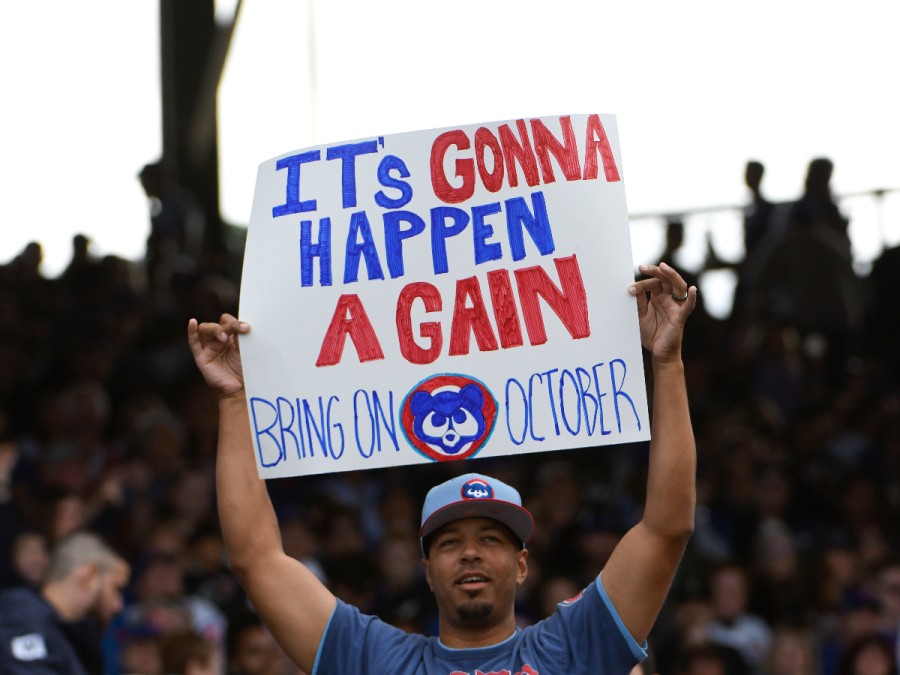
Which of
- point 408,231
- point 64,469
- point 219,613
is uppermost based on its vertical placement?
point 408,231

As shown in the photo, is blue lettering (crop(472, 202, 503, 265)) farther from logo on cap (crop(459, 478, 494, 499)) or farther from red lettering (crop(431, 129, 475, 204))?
logo on cap (crop(459, 478, 494, 499))

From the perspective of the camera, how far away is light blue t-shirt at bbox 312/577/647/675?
355 centimetres

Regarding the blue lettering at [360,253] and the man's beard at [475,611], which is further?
the blue lettering at [360,253]

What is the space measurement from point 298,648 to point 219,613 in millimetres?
4037

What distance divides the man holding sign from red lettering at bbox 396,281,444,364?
0.32 metres

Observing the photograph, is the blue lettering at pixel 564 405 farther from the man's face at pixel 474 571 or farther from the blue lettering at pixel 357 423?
the blue lettering at pixel 357 423

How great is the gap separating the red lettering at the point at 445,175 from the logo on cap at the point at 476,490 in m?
0.70

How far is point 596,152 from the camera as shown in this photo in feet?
13.1

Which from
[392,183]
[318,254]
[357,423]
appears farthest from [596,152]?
[357,423]

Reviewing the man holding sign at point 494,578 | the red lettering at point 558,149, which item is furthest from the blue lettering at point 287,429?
the red lettering at point 558,149

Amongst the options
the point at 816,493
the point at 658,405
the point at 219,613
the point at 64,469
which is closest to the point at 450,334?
the point at 658,405

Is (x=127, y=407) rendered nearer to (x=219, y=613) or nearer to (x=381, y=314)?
(x=219, y=613)

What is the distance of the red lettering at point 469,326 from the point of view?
3.89m

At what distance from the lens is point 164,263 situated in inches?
447
